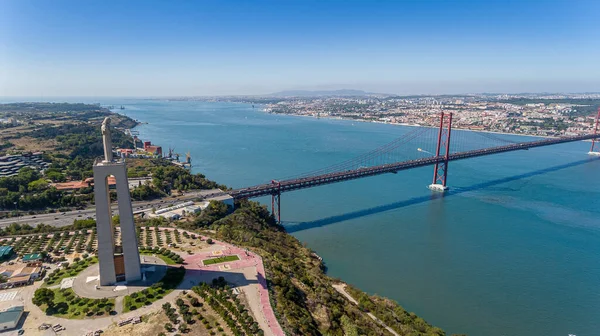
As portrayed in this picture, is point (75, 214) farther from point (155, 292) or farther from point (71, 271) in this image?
point (155, 292)

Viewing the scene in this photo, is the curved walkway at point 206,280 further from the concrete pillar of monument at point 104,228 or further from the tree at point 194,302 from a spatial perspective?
the concrete pillar of monument at point 104,228

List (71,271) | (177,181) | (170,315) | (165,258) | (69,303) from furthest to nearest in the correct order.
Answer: (177,181)
(165,258)
(71,271)
(69,303)
(170,315)

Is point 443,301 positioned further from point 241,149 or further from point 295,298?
point 241,149

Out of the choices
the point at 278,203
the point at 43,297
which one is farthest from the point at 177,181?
the point at 43,297

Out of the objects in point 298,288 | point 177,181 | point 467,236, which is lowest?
point 467,236

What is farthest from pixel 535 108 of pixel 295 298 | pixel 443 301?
pixel 295 298

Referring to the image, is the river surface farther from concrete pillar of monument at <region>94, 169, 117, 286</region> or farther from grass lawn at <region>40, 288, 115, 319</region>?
grass lawn at <region>40, 288, 115, 319</region>

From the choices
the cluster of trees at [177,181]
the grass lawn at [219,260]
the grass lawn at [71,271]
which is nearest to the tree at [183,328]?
the grass lawn at [219,260]

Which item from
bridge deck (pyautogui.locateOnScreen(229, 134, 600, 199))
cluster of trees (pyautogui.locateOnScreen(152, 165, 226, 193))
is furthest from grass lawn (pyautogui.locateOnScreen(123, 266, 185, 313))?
cluster of trees (pyautogui.locateOnScreen(152, 165, 226, 193))
